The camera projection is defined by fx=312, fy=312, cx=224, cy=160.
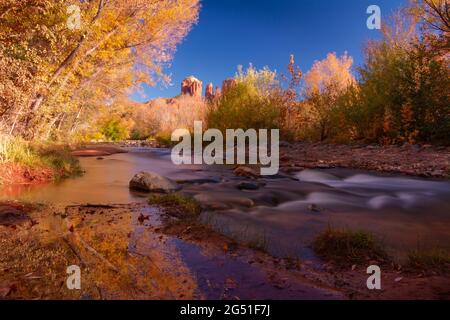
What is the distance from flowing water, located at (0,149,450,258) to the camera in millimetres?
4281

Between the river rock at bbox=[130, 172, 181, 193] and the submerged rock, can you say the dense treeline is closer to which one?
the submerged rock

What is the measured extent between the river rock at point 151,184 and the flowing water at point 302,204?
1.10ft

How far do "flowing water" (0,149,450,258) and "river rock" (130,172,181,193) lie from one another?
0.33 m

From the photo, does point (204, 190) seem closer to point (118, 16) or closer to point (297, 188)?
point (297, 188)

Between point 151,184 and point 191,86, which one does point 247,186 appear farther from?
point 191,86

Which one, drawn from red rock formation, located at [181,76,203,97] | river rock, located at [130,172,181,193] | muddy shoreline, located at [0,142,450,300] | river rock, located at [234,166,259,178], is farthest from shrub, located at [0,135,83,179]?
red rock formation, located at [181,76,203,97]

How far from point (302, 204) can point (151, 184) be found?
10.9ft

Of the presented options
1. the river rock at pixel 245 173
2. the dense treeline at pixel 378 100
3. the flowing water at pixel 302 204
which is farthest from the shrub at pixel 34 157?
the dense treeline at pixel 378 100

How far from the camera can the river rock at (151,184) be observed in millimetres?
7008

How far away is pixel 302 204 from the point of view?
20.4 feet

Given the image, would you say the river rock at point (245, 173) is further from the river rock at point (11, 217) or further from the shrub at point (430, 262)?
the shrub at point (430, 262)

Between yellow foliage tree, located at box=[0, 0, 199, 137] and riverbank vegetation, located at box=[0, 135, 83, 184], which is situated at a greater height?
yellow foliage tree, located at box=[0, 0, 199, 137]

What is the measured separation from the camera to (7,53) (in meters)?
11.7

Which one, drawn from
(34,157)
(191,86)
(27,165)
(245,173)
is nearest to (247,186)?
(245,173)
